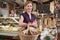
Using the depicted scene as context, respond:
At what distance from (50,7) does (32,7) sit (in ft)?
0.39

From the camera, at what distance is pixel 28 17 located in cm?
114

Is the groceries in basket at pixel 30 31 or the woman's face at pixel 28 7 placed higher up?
the woman's face at pixel 28 7

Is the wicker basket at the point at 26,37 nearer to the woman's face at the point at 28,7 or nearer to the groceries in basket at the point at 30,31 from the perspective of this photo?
the groceries in basket at the point at 30,31

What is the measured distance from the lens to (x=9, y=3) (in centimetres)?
116

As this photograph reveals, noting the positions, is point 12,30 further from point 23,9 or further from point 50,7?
point 50,7

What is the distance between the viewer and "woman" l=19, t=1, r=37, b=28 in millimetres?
1141

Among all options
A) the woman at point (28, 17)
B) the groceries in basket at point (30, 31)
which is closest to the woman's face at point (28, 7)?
the woman at point (28, 17)

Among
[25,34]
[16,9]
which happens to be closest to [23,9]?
[16,9]

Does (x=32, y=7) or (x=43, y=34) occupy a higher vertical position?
(x=32, y=7)

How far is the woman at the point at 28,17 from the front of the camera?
3.74 feet

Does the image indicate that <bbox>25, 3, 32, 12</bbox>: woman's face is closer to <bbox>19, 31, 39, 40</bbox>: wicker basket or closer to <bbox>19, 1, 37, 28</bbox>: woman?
<bbox>19, 1, 37, 28</bbox>: woman

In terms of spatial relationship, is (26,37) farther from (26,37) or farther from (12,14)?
(12,14)

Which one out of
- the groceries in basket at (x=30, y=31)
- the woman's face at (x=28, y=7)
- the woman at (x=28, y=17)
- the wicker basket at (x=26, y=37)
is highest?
the woman's face at (x=28, y=7)

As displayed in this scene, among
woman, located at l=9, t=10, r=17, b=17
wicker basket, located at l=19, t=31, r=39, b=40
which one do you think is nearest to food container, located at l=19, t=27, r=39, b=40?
wicker basket, located at l=19, t=31, r=39, b=40
